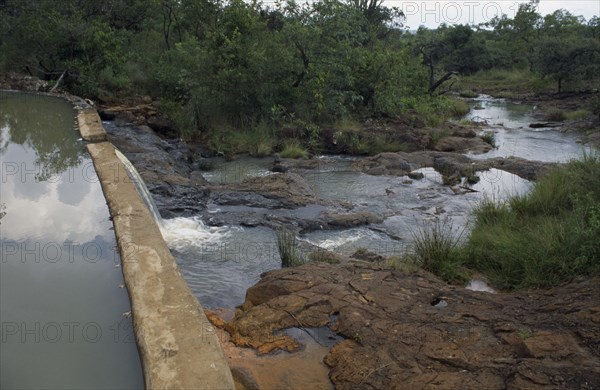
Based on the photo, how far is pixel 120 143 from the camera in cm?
1109

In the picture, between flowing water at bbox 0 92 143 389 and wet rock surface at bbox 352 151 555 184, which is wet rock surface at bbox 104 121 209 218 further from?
wet rock surface at bbox 352 151 555 184

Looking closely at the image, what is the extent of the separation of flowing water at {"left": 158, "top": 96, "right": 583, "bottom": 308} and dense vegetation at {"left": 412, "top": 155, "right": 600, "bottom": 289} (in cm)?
55

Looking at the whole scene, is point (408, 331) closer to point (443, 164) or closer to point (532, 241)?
point (532, 241)

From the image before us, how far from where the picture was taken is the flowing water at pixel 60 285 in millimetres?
3408

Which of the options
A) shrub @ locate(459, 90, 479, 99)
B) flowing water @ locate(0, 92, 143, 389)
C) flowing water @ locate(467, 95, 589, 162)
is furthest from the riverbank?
shrub @ locate(459, 90, 479, 99)

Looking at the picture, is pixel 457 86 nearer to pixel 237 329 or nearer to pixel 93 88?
pixel 93 88

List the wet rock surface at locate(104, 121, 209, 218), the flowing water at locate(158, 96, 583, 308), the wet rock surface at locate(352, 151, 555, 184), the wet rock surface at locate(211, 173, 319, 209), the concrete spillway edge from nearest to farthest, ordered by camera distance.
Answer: the concrete spillway edge
the flowing water at locate(158, 96, 583, 308)
the wet rock surface at locate(104, 121, 209, 218)
the wet rock surface at locate(211, 173, 319, 209)
the wet rock surface at locate(352, 151, 555, 184)

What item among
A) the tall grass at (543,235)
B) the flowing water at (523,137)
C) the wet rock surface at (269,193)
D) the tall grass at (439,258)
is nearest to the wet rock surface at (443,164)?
the flowing water at (523,137)

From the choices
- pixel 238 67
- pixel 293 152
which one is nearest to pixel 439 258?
pixel 293 152

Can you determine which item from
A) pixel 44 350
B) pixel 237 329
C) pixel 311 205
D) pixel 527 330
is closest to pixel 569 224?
pixel 527 330

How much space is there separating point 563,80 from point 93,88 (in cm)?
2344

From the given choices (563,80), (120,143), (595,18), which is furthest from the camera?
(595,18)

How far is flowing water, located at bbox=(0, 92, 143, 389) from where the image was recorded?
3.41 meters

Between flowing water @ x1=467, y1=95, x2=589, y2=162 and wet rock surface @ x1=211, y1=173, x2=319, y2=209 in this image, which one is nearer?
wet rock surface @ x1=211, y1=173, x2=319, y2=209
